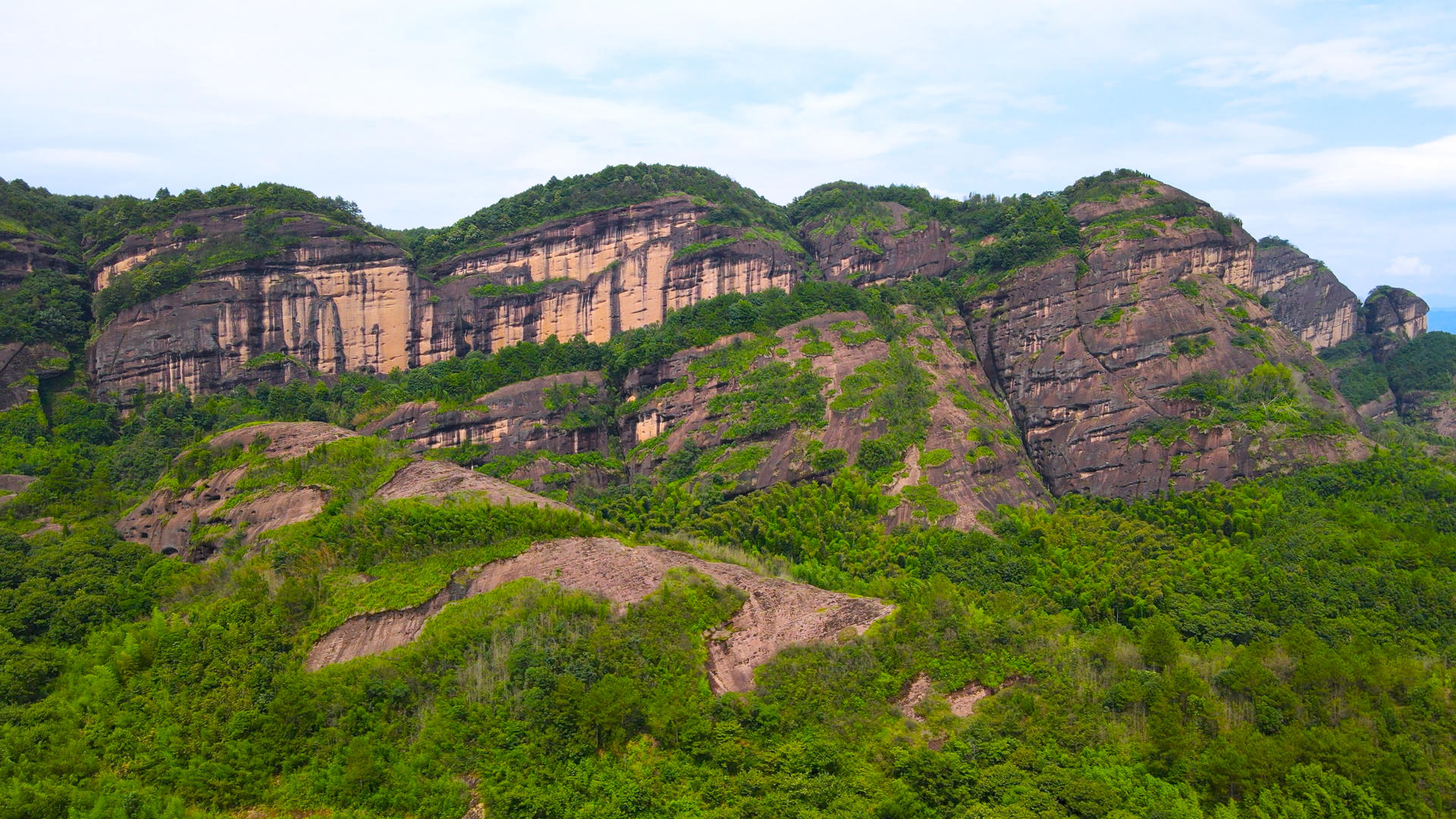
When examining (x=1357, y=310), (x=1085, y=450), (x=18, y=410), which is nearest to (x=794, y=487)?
(x=1085, y=450)

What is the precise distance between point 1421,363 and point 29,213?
11138 centimetres

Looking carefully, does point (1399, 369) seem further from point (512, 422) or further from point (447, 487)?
point (447, 487)

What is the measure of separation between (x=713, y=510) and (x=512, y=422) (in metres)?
16.7

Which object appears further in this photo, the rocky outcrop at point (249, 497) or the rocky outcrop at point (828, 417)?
the rocky outcrop at point (828, 417)

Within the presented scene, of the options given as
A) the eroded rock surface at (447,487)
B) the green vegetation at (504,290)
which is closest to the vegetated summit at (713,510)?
the eroded rock surface at (447,487)

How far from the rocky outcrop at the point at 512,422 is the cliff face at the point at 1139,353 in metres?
29.6

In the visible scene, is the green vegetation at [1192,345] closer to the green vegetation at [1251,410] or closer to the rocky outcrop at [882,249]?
the green vegetation at [1251,410]

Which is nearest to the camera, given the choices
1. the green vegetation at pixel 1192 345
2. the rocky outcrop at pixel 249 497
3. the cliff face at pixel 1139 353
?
the rocky outcrop at pixel 249 497

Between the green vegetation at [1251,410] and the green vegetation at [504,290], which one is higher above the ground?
the green vegetation at [504,290]

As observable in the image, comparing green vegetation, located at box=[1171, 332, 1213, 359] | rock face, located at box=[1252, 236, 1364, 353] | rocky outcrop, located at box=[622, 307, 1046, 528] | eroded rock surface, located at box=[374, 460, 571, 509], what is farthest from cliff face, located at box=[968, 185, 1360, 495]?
eroded rock surface, located at box=[374, 460, 571, 509]

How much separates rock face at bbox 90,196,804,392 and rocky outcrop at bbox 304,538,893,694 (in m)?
33.9

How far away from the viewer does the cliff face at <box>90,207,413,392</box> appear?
67.8 metres

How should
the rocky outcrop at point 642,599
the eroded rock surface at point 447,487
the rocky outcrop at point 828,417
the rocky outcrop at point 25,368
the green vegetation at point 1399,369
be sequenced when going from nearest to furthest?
the rocky outcrop at point 642,599, the eroded rock surface at point 447,487, the rocky outcrop at point 828,417, the rocky outcrop at point 25,368, the green vegetation at point 1399,369

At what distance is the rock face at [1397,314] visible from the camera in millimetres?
93500
